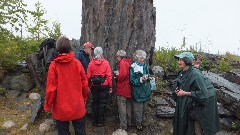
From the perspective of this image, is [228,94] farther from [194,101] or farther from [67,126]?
[67,126]

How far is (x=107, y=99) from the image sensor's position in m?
8.04

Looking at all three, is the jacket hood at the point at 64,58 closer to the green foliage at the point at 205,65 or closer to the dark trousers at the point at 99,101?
the dark trousers at the point at 99,101

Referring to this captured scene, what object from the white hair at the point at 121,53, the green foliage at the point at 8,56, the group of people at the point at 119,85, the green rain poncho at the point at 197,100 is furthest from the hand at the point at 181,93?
the green foliage at the point at 8,56

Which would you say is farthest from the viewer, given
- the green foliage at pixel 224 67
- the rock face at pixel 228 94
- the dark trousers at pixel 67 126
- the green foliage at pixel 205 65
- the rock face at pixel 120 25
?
the green foliage at pixel 205 65

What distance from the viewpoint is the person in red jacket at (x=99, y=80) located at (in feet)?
25.3

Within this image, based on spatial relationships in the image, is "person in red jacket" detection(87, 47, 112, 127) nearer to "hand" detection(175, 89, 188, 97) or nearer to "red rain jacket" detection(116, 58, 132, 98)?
"red rain jacket" detection(116, 58, 132, 98)

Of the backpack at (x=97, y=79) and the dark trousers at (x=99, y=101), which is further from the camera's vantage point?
the dark trousers at (x=99, y=101)

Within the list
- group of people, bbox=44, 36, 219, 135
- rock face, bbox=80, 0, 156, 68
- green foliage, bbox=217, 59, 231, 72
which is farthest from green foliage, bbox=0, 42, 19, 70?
green foliage, bbox=217, 59, 231, 72

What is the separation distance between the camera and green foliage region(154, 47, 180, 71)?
1105 cm

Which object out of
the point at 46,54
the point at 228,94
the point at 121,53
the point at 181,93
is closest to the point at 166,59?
the point at 228,94

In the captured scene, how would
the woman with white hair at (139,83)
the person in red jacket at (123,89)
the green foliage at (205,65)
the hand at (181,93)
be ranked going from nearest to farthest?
the hand at (181,93)
the woman with white hair at (139,83)
the person in red jacket at (123,89)
the green foliage at (205,65)

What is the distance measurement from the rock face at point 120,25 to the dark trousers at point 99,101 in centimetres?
95

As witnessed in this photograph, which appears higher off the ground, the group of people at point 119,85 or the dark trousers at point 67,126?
the group of people at point 119,85

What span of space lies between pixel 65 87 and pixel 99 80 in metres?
1.55
